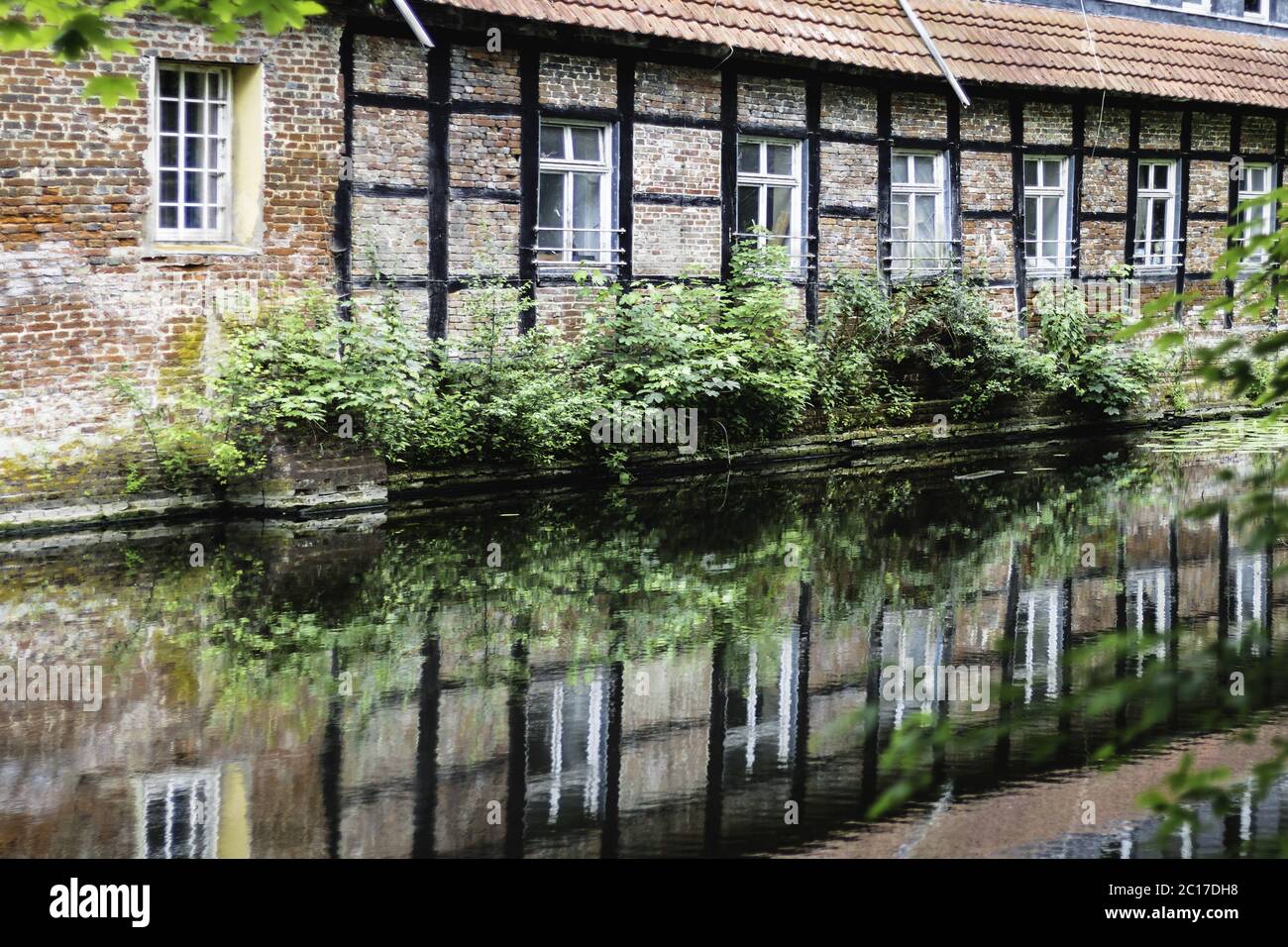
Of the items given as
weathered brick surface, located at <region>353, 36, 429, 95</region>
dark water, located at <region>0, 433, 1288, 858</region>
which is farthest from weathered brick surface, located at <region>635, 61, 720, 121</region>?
dark water, located at <region>0, 433, 1288, 858</region>

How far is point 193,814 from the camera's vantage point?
5.30 meters

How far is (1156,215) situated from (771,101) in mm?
7032

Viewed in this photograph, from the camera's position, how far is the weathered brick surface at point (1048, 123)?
1866 cm

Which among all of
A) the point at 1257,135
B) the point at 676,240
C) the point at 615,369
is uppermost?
the point at 1257,135

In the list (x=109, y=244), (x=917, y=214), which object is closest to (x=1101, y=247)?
(x=917, y=214)

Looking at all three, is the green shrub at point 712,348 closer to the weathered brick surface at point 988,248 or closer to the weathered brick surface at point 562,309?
the weathered brick surface at point 562,309

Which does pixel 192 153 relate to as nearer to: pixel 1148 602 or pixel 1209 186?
pixel 1148 602

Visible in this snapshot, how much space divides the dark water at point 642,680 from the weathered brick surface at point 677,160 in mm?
3965

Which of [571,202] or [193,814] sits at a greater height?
[571,202]

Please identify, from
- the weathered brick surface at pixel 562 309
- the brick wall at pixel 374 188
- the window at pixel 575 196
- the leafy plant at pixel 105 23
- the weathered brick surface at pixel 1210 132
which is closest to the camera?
the leafy plant at pixel 105 23

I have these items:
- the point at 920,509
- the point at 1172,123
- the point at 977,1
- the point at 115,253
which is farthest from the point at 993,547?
the point at 1172,123

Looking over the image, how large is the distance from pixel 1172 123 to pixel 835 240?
638 centimetres

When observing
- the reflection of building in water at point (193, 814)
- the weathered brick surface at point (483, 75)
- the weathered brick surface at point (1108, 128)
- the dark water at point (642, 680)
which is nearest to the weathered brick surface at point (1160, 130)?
the weathered brick surface at point (1108, 128)

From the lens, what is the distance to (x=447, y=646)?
26.2ft
